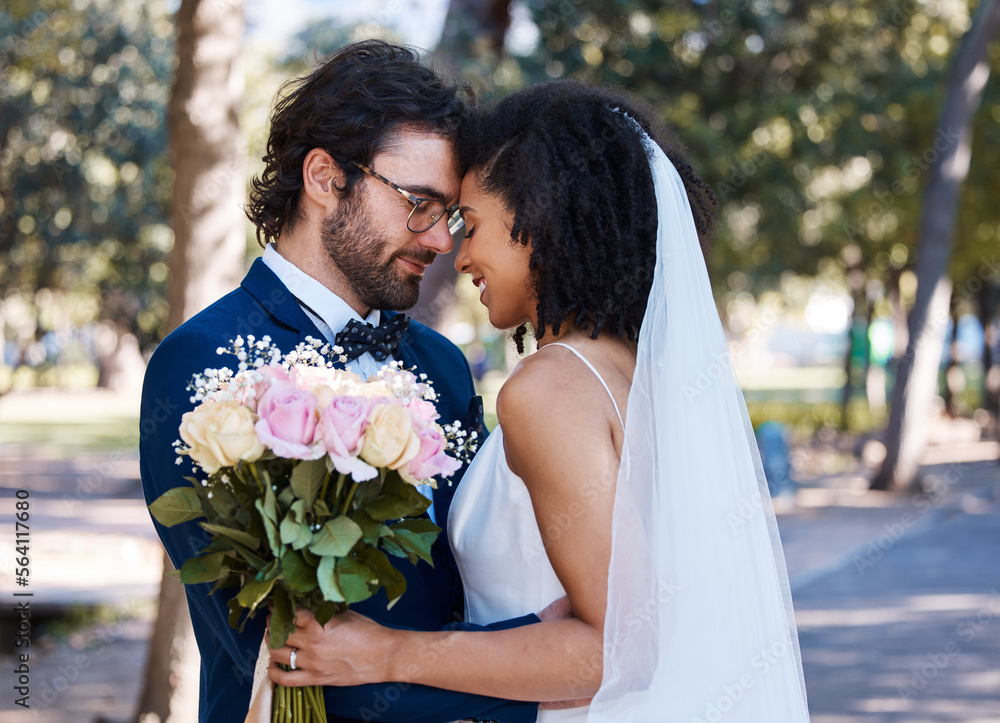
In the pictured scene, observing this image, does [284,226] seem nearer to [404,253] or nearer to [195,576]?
[404,253]

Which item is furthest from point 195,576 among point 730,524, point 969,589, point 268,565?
point 969,589

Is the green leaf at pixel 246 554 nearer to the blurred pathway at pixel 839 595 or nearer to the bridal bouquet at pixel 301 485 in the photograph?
the bridal bouquet at pixel 301 485

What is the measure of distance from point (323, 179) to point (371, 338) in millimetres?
623

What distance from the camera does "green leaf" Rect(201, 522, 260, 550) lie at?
1.91 m

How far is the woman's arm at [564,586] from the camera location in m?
2.21

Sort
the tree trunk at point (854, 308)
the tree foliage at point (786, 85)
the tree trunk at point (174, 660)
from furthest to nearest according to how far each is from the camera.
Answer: the tree trunk at point (854, 308)
the tree foliage at point (786, 85)
the tree trunk at point (174, 660)

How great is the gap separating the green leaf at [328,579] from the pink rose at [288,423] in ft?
0.76

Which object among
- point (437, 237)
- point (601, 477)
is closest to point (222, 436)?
point (601, 477)

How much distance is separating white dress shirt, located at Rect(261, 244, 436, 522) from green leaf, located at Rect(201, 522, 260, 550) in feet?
3.16

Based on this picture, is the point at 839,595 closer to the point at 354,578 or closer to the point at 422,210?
the point at 422,210

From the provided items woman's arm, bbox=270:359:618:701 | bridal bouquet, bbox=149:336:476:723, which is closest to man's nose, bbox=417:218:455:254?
woman's arm, bbox=270:359:618:701

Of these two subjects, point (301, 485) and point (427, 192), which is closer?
point (301, 485)

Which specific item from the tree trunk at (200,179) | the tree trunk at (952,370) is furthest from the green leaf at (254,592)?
the tree trunk at (952,370)

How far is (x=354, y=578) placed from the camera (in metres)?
1.98
